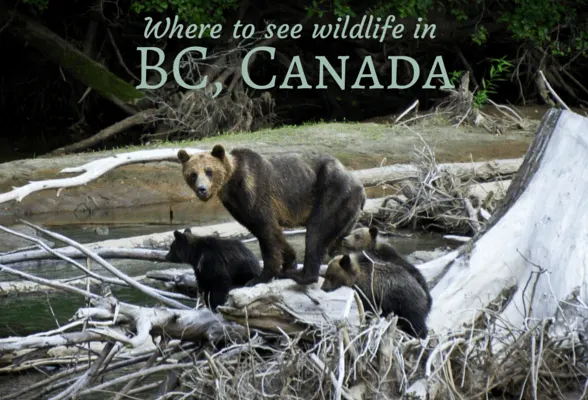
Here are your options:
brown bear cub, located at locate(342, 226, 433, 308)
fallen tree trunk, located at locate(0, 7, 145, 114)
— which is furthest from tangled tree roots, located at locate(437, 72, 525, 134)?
brown bear cub, located at locate(342, 226, 433, 308)

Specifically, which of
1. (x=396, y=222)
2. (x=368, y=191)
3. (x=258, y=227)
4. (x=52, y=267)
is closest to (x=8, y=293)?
(x=52, y=267)

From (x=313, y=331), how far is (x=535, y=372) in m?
1.22

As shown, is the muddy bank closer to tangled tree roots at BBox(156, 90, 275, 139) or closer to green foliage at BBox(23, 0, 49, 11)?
tangled tree roots at BBox(156, 90, 275, 139)

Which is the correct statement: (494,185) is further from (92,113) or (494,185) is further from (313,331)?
(92,113)

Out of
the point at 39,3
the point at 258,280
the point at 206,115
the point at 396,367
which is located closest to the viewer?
the point at 396,367

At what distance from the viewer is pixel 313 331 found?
18.8 feet

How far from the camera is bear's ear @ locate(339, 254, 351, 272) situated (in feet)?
20.4

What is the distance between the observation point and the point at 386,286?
6.19m

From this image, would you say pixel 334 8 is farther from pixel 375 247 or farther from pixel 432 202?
pixel 375 247

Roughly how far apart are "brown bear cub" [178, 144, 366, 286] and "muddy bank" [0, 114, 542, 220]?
18.2ft

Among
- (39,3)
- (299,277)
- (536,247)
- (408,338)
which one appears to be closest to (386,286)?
(408,338)

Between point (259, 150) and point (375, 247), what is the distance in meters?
6.95

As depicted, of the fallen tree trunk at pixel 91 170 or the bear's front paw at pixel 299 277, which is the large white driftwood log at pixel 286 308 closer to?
the bear's front paw at pixel 299 277

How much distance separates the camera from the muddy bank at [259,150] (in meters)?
12.8
